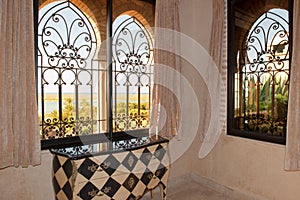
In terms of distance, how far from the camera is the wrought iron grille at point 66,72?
2.56 m

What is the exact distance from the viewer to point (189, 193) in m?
3.23

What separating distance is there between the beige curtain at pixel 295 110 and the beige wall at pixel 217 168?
1.01ft

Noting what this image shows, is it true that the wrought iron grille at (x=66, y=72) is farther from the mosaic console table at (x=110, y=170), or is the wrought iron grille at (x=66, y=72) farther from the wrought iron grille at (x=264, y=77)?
the wrought iron grille at (x=264, y=77)

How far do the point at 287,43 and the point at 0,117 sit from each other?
291cm

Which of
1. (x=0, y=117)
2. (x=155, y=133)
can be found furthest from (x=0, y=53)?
(x=155, y=133)

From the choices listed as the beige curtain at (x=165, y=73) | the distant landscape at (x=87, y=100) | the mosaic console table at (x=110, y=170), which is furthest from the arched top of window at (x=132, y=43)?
the mosaic console table at (x=110, y=170)

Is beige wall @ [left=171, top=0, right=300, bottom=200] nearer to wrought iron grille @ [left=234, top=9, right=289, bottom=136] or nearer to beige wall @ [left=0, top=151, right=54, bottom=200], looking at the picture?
wrought iron grille @ [left=234, top=9, right=289, bottom=136]

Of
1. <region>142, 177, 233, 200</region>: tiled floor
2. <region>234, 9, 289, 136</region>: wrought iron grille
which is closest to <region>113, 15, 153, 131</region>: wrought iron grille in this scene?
<region>142, 177, 233, 200</region>: tiled floor

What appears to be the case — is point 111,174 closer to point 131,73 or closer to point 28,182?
point 28,182

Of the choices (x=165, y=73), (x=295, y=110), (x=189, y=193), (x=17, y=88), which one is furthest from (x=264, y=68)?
(x=17, y=88)

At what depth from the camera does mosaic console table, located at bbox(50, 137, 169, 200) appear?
2.08 meters

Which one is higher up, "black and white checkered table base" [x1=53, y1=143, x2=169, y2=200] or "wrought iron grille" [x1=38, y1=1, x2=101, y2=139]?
"wrought iron grille" [x1=38, y1=1, x2=101, y2=139]

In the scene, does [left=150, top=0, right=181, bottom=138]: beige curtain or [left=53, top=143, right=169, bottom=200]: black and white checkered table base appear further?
[left=150, top=0, right=181, bottom=138]: beige curtain

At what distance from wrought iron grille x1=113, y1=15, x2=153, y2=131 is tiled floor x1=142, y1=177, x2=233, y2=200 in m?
0.91
